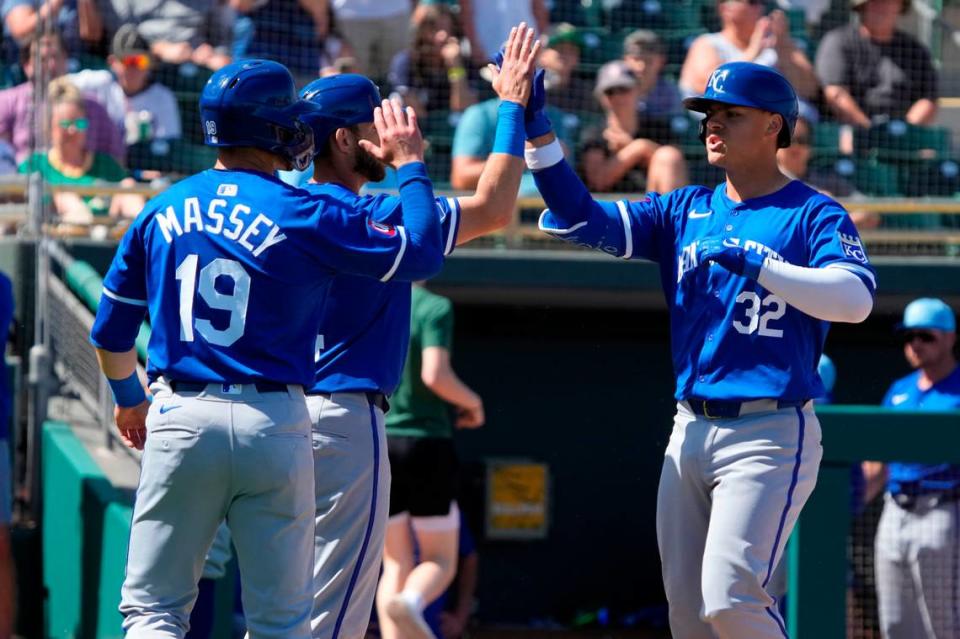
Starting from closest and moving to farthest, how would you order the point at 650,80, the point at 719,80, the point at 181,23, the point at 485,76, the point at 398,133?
the point at 398,133
the point at 719,80
the point at 485,76
the point at 650,80
the point at 181,23

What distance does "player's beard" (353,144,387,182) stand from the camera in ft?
13.8

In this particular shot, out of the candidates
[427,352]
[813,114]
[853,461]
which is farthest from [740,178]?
[813,114]

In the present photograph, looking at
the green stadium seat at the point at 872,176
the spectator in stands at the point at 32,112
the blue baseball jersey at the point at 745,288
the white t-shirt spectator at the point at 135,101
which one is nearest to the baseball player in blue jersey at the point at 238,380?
the blue baseball jersey at the point at 745,288

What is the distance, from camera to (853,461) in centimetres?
491

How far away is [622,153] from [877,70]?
202 cm

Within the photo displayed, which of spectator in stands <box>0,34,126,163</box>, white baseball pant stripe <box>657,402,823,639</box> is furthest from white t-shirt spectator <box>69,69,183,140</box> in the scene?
white baseball pant stripe <box>657,402,823,639</box>

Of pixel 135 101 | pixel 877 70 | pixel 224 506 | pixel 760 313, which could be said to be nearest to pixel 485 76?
pixel 135 101

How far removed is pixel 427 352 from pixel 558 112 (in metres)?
2.31

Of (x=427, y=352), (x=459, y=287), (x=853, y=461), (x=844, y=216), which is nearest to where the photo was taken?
(x=844, y=216)

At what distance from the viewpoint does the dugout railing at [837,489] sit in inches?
193

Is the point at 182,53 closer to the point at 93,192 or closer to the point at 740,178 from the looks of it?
the point at 93,192

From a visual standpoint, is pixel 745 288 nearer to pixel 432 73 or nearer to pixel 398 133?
pixel 398 133

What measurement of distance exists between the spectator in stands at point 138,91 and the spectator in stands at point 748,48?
2.92 metres

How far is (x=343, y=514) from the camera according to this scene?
13.3 feet
